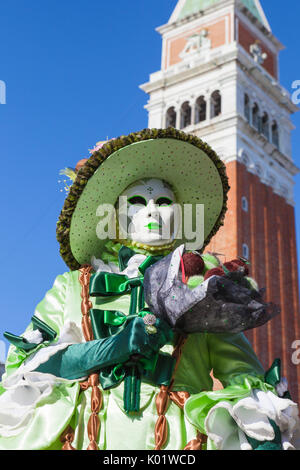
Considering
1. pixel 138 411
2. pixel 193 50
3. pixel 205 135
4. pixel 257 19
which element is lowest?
pixel 138 411

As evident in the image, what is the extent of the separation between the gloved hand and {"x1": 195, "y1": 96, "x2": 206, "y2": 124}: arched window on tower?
1860 cm

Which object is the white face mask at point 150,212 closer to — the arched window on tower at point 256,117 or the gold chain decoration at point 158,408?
the gold chain decoration at point 158,408

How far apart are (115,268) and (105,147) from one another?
49 centimetres

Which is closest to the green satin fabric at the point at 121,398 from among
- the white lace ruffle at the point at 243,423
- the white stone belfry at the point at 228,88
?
the white lace ruffle at the point at 243,423

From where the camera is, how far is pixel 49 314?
2.43 m

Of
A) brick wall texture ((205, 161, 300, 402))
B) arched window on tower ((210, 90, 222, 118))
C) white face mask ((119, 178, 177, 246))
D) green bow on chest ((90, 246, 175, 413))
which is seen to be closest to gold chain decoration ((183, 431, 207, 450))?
green bow on chest ((90, 246, 175, 413))

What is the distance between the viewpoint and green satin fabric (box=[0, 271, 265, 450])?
1.99m

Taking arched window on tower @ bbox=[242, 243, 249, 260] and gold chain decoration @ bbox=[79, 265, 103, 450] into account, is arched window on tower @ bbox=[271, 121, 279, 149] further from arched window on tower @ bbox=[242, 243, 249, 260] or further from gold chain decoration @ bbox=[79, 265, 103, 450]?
gold chain decoration @ bbox=[79, 265, 103, 450]

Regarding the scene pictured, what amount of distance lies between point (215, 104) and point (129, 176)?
18.4 meters

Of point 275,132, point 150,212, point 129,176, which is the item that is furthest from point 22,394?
point 275,132

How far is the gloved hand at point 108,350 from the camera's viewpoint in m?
A: 2.04
